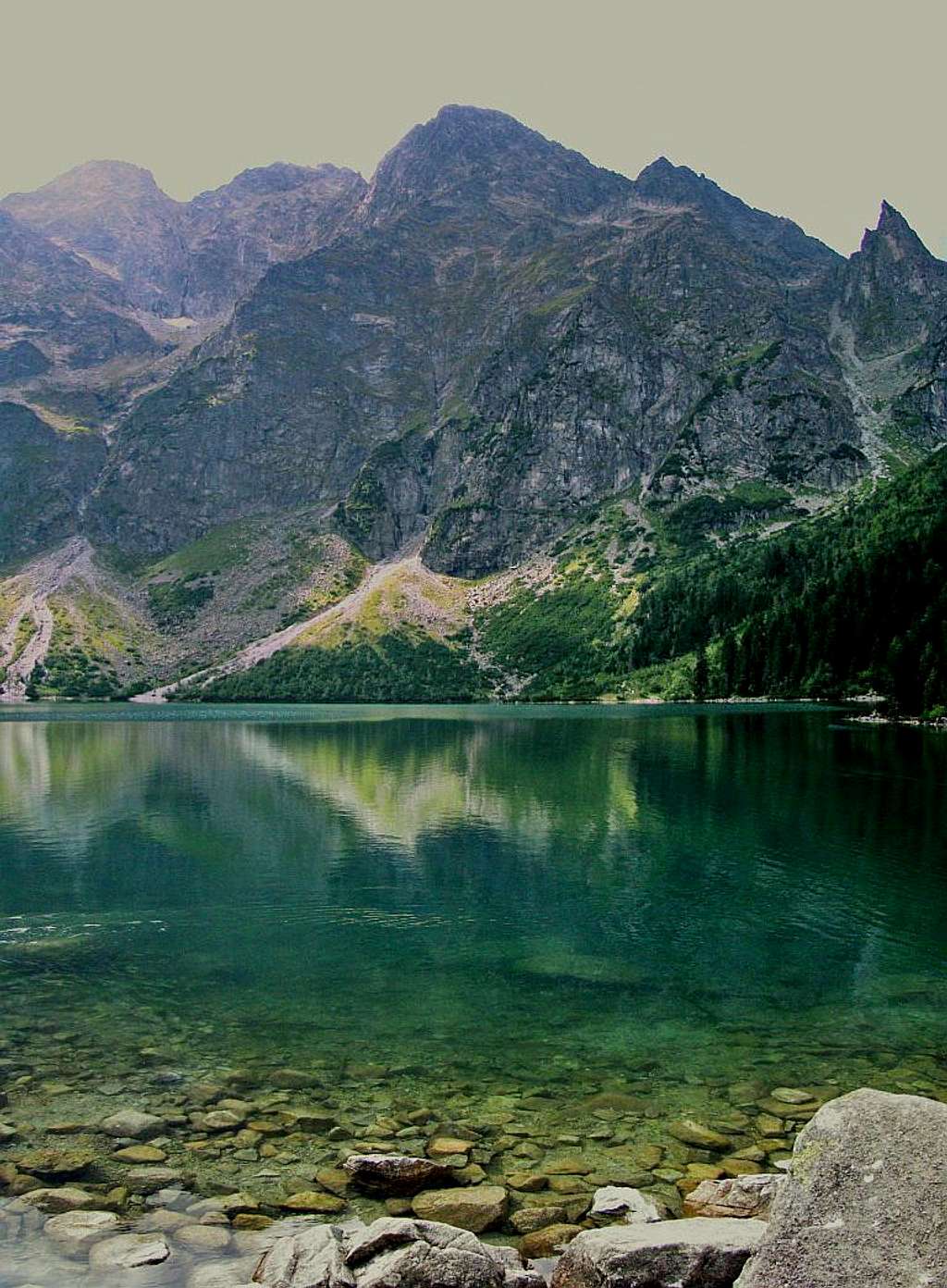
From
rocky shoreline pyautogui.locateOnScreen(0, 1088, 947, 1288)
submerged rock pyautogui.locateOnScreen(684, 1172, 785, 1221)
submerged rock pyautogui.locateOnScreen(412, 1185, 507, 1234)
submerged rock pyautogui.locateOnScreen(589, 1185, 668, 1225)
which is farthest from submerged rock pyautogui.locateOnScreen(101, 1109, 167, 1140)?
submerged rock pyautogui.locateOnScreen(684, 1172, 785, 1221)

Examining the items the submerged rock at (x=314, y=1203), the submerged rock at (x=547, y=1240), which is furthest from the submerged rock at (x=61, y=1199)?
the submerged rock at (x=547, y=1240)

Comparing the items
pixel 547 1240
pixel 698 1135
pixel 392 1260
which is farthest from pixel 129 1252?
pixel 698 1135

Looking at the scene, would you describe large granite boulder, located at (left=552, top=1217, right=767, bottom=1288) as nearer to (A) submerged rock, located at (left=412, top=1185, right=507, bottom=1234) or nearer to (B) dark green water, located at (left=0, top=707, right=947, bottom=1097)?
(A) submerged rock, located at (left=412, top=1185, right=507, bottom=1234)

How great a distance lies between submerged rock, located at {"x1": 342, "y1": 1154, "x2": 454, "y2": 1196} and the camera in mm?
15820

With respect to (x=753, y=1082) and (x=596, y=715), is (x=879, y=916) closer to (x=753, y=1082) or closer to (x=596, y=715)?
(x=753, y=1082)

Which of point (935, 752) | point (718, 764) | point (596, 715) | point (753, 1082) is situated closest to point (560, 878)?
point (753, 1082)

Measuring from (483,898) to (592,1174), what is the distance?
2458 cm

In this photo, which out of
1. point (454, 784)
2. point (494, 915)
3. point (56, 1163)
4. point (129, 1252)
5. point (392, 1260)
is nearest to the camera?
point (392, 1260)

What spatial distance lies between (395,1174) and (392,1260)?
4023 mm

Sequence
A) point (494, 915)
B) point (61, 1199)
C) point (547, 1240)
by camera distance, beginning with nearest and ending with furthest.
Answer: point (547, 1240) < point (61, 1199) < point (494, 915)

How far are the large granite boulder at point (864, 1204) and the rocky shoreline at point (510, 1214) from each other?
0.06 feet

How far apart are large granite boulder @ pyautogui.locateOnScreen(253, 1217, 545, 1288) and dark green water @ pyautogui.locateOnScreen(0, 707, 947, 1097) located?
8954 mm

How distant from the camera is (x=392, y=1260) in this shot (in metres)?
12.1

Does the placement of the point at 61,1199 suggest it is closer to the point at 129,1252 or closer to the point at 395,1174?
the point at 129,1252
